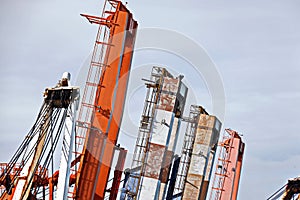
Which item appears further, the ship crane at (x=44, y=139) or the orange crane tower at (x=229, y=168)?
the orange crane tower at (x=229, y=168)

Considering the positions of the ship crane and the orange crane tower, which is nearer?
the ship crane

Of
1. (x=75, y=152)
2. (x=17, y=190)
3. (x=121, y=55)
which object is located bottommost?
(x=17, y=190)

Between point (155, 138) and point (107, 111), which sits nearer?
point (107, 111)

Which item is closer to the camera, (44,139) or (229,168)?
(44,139)

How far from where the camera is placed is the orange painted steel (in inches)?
1310

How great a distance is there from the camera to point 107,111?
3366 cm

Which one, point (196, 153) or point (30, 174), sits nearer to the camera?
point (30, 174)

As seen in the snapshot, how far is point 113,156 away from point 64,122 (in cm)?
497

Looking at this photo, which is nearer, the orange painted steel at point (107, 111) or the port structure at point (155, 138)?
the orange painted steel at point (107, 111)

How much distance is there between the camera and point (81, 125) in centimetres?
3334

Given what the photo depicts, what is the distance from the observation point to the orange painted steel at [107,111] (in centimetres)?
3328

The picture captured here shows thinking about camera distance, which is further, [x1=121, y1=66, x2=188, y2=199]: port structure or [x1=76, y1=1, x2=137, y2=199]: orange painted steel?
[x1=121, y1=66, x2=188, y2=199]: port structure

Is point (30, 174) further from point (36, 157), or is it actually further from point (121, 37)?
point (121, 37)

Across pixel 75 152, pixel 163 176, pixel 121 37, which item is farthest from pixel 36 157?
pixel 163 176
